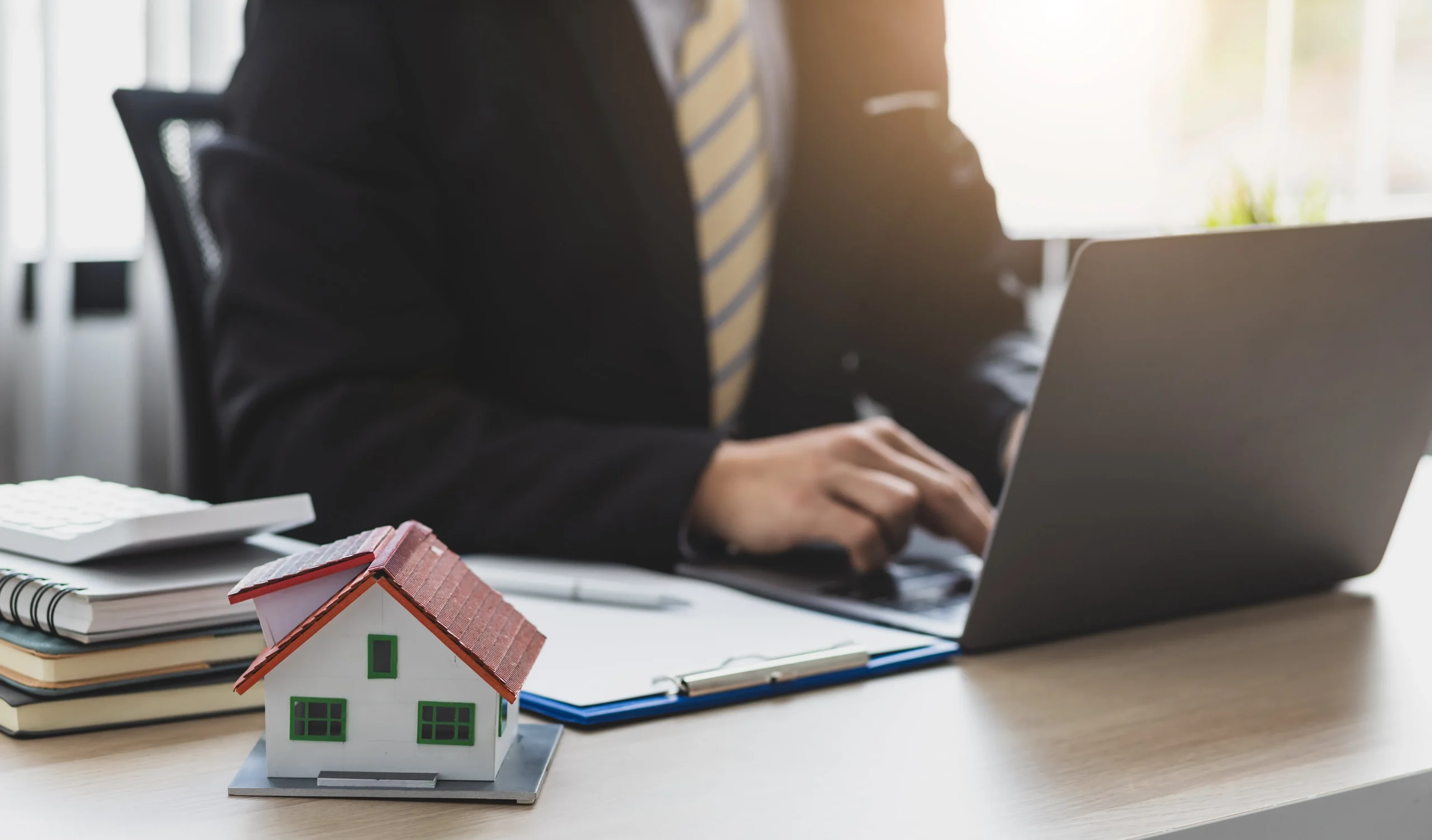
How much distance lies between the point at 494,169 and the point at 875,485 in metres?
0.38

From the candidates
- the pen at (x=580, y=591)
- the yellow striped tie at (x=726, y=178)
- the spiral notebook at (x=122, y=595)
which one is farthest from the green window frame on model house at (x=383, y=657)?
the yellow striped tie at (x=726, y=178)

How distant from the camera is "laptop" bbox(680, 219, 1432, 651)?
0.51 m

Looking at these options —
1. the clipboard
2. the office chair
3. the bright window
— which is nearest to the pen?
the clipboard

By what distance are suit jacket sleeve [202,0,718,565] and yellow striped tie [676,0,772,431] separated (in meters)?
0.23

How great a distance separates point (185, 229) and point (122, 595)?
2.14 feet

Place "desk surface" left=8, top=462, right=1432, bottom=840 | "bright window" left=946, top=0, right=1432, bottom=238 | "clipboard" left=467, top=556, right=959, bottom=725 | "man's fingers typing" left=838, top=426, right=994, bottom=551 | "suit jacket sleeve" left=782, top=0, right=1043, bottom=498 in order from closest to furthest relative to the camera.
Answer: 1. "desk surface" left=8, top=462, right=1432, bottom=840
2. "clipboard" left=467, top=556, right=959, bottom=725
3. "man's fingers typing" left=838, top=426, right=994, bottom=551
4. "suit jacket sleeve" left=782, top=0, right=1043, bottom=498
5. "bright window" left=946, top=0, right=1432, bottom=238

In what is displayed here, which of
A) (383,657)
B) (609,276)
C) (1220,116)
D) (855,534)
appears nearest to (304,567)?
(383,657)

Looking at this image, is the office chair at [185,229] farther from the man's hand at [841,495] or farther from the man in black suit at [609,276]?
the man's hand at [841,495]

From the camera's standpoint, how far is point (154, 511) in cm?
49

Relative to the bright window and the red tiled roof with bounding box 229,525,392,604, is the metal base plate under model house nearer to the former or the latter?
the red tiled roof with bounding box 229,525,392,604

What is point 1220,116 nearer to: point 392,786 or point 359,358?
point 359,358

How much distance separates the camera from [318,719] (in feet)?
1.33

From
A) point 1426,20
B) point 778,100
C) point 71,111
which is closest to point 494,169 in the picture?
point 778,100

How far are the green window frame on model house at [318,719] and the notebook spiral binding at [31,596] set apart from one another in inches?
4.3
